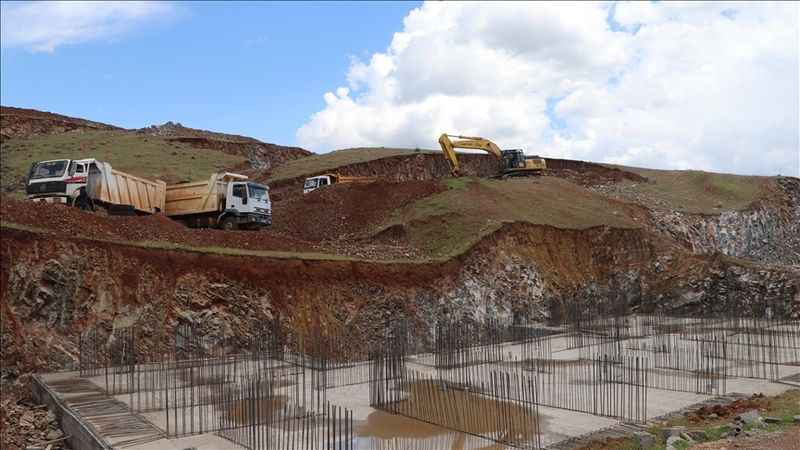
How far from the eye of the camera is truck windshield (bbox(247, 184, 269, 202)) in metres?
25.1

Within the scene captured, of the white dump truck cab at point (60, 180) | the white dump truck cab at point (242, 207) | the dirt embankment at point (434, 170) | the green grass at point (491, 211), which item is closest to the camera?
the white dump truck cab at point (60, 180)

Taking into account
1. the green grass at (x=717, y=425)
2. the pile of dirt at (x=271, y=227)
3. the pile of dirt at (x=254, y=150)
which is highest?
the pile of dirt at (x=254, y=150)

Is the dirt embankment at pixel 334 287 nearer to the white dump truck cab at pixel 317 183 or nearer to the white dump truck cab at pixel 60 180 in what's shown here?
the white dump truck cab at pixel 60 180

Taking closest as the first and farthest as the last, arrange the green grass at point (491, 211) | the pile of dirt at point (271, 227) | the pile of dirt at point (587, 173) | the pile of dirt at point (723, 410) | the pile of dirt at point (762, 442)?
the pile of dirt at point (762, 442)
the pile of dirt at point (723, 410)
the pile of dirt at point (271, 227)
the green grass at point (491, 211)
the pile of dirt at point (587, 173)

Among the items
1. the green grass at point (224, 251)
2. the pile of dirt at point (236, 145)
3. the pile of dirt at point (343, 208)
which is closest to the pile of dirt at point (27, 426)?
the green grass at point (224, 251)

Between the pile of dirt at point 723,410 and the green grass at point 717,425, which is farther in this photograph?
the pile of dirt at point 723,410

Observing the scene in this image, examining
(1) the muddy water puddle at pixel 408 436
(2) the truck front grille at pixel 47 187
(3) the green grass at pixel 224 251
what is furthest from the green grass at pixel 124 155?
(1) the muddy water puddle at pixel 408 436

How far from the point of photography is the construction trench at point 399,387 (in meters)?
11.0

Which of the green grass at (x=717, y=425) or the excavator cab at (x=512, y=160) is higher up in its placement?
the excavator cab at (x=512, y=160)

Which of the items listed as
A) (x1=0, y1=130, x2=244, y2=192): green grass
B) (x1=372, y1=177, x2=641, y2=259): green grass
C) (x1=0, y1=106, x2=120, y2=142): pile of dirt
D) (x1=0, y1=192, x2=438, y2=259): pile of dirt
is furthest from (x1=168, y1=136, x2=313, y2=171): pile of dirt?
(x1=372, y1=177, x2=641, y2=259): green grass

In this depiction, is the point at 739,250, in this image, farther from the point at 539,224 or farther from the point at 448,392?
the point at 448,392

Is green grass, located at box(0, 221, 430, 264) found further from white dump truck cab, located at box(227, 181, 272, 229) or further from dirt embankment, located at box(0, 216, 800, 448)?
white dump truck cab, located at box(227, 181, 272, 229)

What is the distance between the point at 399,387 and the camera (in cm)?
1438

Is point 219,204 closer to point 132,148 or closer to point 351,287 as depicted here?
point 351,287
